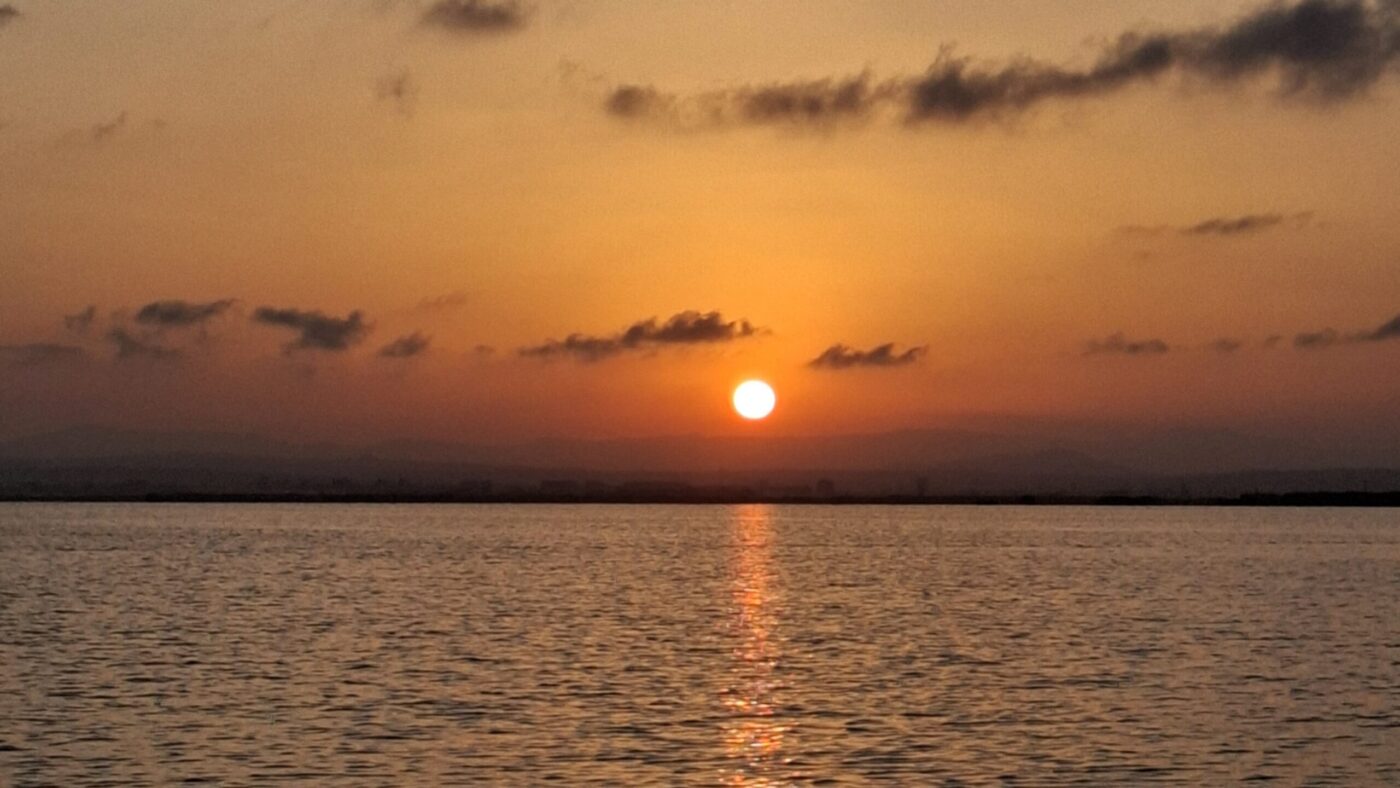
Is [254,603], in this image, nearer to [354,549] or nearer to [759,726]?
[759,726]


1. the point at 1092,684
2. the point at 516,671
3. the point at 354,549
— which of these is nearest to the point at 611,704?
the point at 516,671

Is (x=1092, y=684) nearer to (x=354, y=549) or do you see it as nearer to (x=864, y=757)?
(x=864, y=757)

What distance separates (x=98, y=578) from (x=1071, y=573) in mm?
72221

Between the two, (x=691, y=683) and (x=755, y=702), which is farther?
(x=691, y=683)

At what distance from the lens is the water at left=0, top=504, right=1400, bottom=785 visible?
41.8 metres

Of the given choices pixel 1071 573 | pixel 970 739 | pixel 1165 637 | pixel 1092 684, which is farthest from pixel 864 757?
pixel 1071 573

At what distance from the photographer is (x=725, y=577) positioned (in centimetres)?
13088

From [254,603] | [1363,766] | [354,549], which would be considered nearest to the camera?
[1363,766]

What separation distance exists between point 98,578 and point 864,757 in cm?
8853

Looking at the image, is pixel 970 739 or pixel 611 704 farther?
pixel 611 704

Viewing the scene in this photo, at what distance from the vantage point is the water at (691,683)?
41.8 m

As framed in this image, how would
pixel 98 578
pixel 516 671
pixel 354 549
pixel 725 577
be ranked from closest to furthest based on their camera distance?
1. pixel 516 671
2. pixel 98 578
3. pixel 725 577
4. pixel 354 549

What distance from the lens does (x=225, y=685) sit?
55969mm

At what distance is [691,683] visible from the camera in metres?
57.8
